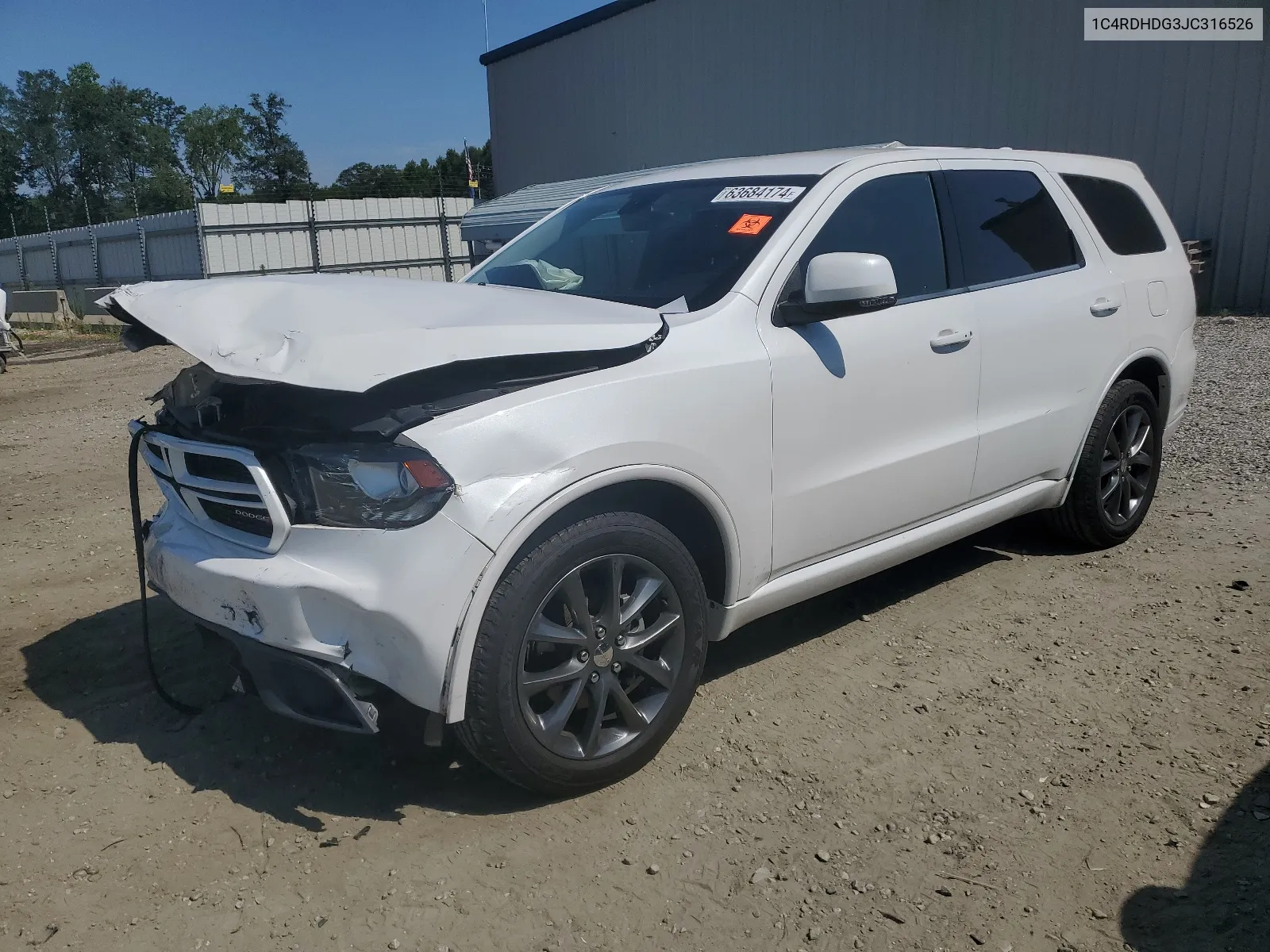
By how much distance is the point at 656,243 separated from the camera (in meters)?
3.83

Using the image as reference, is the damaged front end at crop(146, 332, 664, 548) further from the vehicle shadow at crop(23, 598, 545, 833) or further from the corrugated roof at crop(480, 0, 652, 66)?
the corrugated roof at crop(480, 0, 652, 66)

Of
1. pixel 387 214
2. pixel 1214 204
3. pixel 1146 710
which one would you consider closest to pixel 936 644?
pixel 1146 710

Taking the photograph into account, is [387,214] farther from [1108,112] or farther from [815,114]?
[1108,112]

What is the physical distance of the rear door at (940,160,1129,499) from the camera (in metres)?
4.15

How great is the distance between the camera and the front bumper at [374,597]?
2.61 metres

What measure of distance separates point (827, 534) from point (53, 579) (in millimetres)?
3734

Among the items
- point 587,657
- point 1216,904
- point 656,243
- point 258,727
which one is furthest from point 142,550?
point 1216,904

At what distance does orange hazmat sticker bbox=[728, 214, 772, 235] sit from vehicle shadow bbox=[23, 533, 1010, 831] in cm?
161

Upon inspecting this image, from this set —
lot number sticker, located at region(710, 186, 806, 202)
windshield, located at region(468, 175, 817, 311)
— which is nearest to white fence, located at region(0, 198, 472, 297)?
windshield, located at region(468, 175, 817, 311)

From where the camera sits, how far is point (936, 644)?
4.08 m

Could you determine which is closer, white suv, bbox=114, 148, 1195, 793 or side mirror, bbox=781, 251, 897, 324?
white suv, bbox=114, 148, 1195, 793

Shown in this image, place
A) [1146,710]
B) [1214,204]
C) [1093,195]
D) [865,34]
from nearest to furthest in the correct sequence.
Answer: [1146,710] < [1093,195] < [1214,204] < [865,34]

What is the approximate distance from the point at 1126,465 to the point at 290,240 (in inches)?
880

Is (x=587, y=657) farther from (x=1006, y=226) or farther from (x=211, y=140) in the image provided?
(x=211, y=140)
